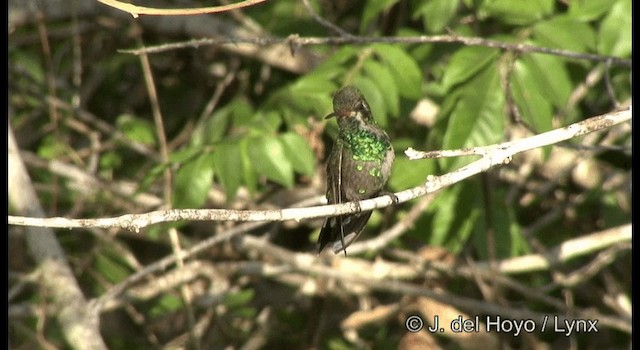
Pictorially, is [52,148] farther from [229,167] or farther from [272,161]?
[272,161]

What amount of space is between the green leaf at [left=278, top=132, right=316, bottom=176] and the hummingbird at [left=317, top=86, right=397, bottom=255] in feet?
0.52

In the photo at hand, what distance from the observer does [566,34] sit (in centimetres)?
519

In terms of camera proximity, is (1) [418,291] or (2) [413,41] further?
(1) [418,291]

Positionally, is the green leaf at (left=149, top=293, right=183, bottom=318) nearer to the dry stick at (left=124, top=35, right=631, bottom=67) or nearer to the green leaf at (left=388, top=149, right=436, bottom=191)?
the green leaf at (left=388, top=149, right=436, bottom=191)

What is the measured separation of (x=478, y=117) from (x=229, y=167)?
1270 millimetres

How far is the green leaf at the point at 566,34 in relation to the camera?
5.16m

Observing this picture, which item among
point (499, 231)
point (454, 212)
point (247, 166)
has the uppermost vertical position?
point (499, 231)

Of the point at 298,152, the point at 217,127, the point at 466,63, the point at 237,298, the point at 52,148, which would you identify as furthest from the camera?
the point at 52,148

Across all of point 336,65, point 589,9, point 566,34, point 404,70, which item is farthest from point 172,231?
point 589,9

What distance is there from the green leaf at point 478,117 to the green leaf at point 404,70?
0.27m

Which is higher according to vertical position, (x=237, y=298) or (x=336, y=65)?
(x=336, y=65)

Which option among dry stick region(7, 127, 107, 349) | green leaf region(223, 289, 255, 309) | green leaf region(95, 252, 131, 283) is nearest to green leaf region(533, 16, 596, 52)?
green leaf region(223, 289, 255, 309)

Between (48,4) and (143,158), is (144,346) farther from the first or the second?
(48,4)

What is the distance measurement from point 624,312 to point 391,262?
1.57 metres
